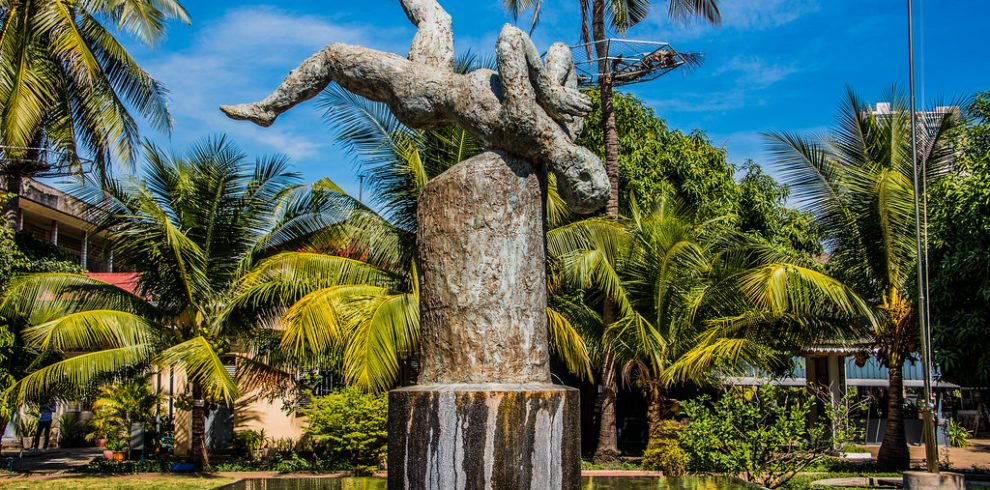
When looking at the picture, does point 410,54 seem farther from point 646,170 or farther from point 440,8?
point 646,170

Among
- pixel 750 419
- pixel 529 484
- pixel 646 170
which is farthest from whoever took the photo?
pixel 646 170

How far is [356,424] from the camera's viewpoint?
1484cm

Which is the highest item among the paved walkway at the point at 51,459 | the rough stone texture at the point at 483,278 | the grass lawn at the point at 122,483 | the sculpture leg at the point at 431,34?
the sculpture leg at the point at 431,34

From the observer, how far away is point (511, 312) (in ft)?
14.8

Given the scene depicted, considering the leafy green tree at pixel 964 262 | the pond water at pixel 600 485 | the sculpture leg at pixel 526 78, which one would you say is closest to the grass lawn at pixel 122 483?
the pond water at pixel 600 485

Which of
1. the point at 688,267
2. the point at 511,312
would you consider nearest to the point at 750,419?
the point at 688,267

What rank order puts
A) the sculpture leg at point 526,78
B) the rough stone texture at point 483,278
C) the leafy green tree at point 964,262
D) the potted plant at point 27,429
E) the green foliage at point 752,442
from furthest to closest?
the potted plant at point 27,429, the leafy green tree at point 964,262, the green foliage at point 752,442, the sculpture leg at point 526,78, the rough stone texture at point 483,278

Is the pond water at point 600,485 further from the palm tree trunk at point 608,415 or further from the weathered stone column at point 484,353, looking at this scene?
the palm tree trunk at point 608,415

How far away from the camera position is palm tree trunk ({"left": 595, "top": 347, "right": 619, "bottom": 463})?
1677cm

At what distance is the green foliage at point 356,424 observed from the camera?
14820 millimetres

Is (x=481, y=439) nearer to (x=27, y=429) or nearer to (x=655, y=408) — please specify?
(x=655, y=408)

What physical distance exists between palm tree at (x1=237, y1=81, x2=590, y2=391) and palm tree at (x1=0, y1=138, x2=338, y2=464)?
88 cm

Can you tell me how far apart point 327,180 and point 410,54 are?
10.4 metres

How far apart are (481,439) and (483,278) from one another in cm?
80
